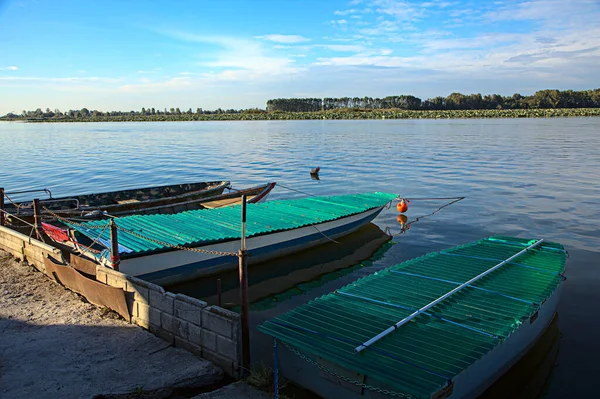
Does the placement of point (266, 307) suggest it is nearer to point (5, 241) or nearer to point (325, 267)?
point (325, 267)

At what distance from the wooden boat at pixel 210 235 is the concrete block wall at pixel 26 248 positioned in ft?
2.11

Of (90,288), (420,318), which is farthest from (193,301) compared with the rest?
(420,318)

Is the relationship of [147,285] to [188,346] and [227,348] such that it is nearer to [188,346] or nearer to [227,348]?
[188,346]

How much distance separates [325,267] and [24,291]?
794cm

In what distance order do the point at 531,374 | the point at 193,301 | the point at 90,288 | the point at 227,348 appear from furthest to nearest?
the point at 90,288 < the point at 531,374 < the point at 193,301 < the point at 227,348

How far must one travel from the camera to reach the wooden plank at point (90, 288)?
28.8 feet

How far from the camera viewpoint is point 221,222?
556 inches

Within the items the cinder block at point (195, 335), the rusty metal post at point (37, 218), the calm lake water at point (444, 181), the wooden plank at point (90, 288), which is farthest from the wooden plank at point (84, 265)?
the calm lake water at point (444, 181)

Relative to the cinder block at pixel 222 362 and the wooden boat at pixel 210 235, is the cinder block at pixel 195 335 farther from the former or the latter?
Result: the wooden boat at pixel 210 235

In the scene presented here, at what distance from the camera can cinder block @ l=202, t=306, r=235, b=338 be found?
697cm

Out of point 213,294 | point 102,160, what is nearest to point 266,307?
point 213,294

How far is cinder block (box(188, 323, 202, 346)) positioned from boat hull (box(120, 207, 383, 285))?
12.6 ft

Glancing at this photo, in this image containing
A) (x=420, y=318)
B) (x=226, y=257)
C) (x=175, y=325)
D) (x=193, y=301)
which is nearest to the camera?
(x=193, y=301)

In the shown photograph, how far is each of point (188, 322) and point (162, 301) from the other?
2.34 feet
